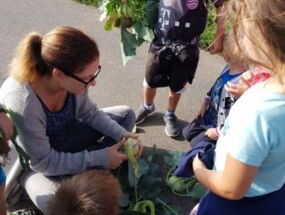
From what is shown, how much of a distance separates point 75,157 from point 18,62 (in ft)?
1.97

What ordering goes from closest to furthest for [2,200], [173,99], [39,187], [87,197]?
[87,197] < [2,200] < [39,187] < [173,99]

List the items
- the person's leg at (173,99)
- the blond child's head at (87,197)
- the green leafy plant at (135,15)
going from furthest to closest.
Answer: the person's leg at (173,99) < the green leafy plant at (135,15) < the blond child's head at (87,197)

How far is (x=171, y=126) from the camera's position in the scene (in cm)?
340

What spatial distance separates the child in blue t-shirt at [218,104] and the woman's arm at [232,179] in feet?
3.21

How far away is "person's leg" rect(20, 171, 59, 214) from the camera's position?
2.39 meters

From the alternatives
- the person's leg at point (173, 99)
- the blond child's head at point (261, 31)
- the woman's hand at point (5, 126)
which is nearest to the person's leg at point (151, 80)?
the person's leg at point (173, 99)

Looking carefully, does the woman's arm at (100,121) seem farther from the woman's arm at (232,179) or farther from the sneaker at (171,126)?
the woman's arm at (232,179)

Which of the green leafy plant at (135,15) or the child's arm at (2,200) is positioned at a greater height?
the green leafy plant at (135,15)

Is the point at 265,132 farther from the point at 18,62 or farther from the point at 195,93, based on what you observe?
the point at 195,93

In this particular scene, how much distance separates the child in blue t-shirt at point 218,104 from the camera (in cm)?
257

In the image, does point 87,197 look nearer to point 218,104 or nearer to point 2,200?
point 2,200

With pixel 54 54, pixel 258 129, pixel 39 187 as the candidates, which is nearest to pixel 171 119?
pixel 39 187

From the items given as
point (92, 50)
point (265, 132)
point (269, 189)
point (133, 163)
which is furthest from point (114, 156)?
point (265, 132)

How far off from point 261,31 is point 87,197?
896mm
